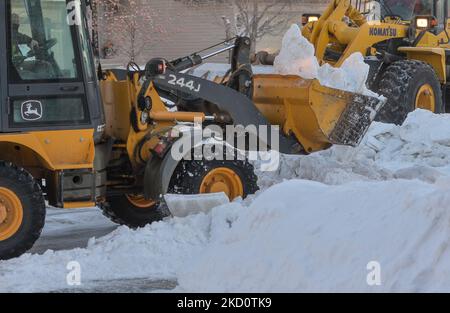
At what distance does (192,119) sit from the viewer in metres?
9.05

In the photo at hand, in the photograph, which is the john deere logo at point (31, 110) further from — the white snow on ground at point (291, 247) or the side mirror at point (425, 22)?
the side mirror at point (425, 22)

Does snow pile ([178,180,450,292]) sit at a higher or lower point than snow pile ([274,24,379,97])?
lower

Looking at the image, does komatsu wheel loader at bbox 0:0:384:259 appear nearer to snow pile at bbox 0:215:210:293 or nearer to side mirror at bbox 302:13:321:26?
snow pile at bbox 0:215:210:293

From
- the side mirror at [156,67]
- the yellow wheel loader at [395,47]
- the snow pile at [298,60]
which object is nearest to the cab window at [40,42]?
the side mirror at [156,67]

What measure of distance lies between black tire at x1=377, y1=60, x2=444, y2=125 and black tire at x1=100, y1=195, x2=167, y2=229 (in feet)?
20.1

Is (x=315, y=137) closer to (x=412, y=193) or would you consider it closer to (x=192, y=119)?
(x=192, y=119)

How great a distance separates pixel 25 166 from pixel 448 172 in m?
5.78

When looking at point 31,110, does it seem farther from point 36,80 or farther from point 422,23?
point 422,23

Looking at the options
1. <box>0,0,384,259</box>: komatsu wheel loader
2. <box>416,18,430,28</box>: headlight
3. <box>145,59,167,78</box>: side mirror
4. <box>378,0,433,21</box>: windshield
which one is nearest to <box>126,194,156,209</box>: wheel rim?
<box>0,0,384,259</box>: komatsu wheel loader

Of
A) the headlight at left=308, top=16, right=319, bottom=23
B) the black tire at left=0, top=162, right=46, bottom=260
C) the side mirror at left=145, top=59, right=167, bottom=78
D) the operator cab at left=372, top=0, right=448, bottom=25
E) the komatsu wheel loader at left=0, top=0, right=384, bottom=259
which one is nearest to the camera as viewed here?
the black tire at left=0, top=162, right=46, bottom=260

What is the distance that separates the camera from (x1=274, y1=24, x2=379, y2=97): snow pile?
9.77m

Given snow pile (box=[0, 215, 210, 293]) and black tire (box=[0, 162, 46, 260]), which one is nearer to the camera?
snow pile (box=[0, 215, 210, 293])

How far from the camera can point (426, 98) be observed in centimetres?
1523

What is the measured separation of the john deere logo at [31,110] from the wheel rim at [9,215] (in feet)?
2.12
